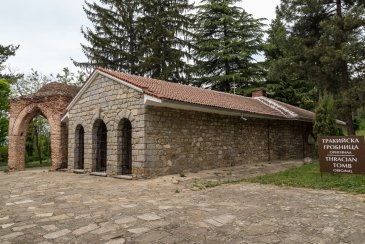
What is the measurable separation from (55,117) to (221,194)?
1050cm

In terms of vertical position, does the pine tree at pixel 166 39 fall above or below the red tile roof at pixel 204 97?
above

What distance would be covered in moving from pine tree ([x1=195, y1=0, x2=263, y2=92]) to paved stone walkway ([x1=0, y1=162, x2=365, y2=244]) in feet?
54.9

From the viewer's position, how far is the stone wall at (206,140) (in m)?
10.6

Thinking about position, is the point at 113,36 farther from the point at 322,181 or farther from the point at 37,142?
the point at 322,181

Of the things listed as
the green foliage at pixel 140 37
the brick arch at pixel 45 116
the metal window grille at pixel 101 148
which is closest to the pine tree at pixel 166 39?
the green foliage at pixel 140 37

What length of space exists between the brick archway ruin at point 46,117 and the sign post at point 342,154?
37.2 ft

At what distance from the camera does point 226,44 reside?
79.8 feet

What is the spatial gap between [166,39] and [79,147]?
12.0m

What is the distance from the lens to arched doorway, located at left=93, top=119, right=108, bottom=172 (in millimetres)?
12727

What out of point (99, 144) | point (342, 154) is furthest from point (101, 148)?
point (342, 154)

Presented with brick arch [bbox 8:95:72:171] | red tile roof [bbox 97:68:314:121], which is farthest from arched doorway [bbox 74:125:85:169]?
red tile roof [bbox 97:68:314:121]

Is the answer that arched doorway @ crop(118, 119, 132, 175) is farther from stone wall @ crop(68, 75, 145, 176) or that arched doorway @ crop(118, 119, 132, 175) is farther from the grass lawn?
the grass lawn

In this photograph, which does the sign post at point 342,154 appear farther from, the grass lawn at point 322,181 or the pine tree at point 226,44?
the pine tree at point 226,44

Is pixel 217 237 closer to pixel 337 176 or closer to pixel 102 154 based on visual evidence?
pixel 337 176
